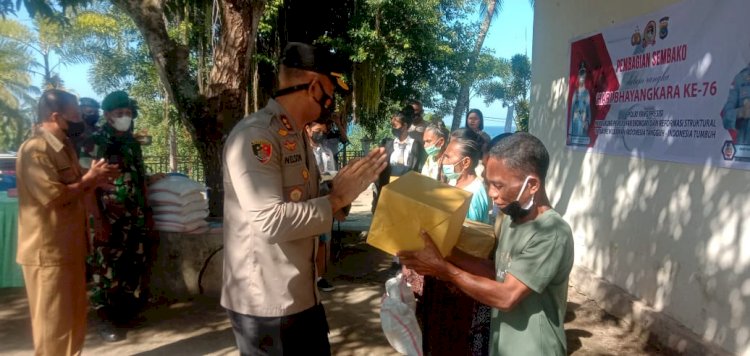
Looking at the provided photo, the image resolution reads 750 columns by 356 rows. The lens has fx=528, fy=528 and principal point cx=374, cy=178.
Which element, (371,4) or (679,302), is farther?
(371,4)

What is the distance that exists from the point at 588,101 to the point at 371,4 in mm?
8833

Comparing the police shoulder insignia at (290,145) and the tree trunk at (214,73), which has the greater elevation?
the tree trunk at (214,73)

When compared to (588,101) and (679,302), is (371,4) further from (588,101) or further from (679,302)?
(679,302)

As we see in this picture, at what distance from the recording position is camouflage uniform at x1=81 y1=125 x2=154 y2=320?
4.24 m

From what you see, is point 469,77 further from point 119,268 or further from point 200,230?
point 119,268

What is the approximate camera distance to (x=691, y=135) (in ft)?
12.4

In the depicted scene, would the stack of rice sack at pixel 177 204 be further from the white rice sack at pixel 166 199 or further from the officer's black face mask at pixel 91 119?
the officer's black face mask at pixel 91 119

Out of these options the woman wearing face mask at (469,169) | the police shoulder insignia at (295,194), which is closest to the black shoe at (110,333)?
the woman wearing face mask at (469,169)

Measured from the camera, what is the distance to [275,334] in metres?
1.99

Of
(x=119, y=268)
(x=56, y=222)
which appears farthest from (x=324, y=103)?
(x=119, y=268)

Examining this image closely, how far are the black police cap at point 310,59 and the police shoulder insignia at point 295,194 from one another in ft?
1.53

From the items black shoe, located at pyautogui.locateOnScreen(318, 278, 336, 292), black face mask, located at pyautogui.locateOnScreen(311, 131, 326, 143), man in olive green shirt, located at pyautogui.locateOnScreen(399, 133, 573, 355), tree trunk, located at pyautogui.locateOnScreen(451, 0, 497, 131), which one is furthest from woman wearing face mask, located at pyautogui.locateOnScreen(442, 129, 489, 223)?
tree trunk, located at pyautogui.locateOnScreen(451, 0, 497, 131)

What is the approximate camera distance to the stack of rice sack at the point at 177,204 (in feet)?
15.8

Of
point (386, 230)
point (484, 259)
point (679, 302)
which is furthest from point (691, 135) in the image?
point (386, 230)
